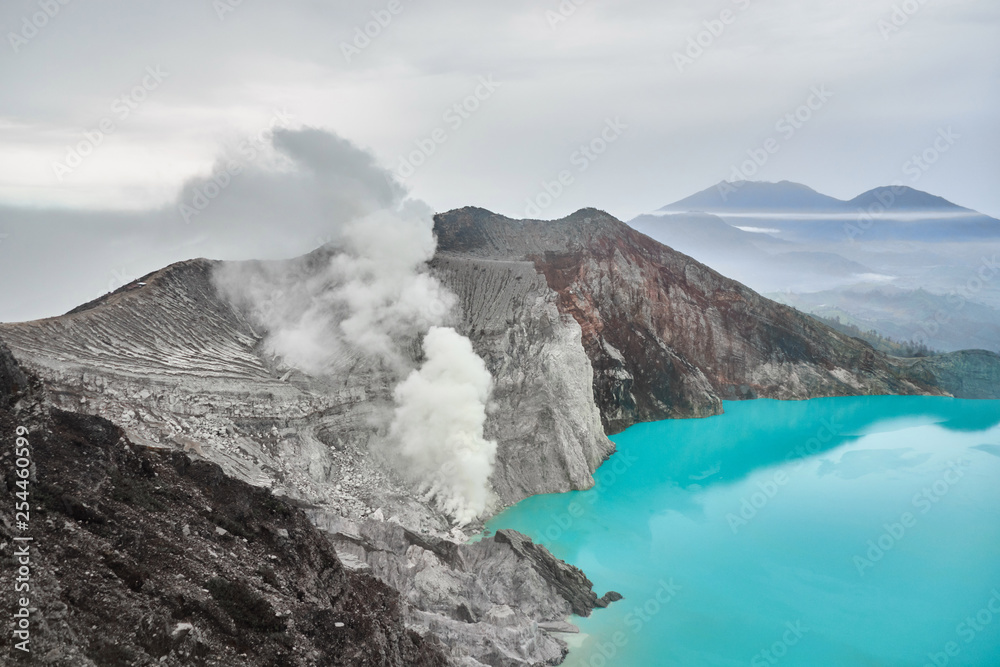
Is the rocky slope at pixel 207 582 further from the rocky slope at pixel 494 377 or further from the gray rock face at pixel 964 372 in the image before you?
the gray rock face at pixel 964 372

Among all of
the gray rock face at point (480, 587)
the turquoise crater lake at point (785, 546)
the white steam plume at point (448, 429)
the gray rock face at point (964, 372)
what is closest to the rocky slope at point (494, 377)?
the gray rock face at point (480, 587)

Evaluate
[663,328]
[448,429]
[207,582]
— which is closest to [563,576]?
[448,429]

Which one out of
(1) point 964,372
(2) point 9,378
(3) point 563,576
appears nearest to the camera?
(2) point 9,378

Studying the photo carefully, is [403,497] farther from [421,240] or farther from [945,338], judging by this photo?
[945,338]

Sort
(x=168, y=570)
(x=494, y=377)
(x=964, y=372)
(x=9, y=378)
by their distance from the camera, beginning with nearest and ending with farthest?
(x=168, y=570), (x=9, y=378), (x=494, y=377), (x=964, y=372)


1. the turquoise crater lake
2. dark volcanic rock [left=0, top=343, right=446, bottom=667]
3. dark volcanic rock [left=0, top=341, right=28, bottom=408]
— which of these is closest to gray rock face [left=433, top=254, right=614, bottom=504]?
the turquoise crater lake

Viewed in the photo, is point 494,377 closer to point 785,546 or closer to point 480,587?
point 480,587

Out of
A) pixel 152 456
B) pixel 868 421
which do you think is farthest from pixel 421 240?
pixel 868 421
